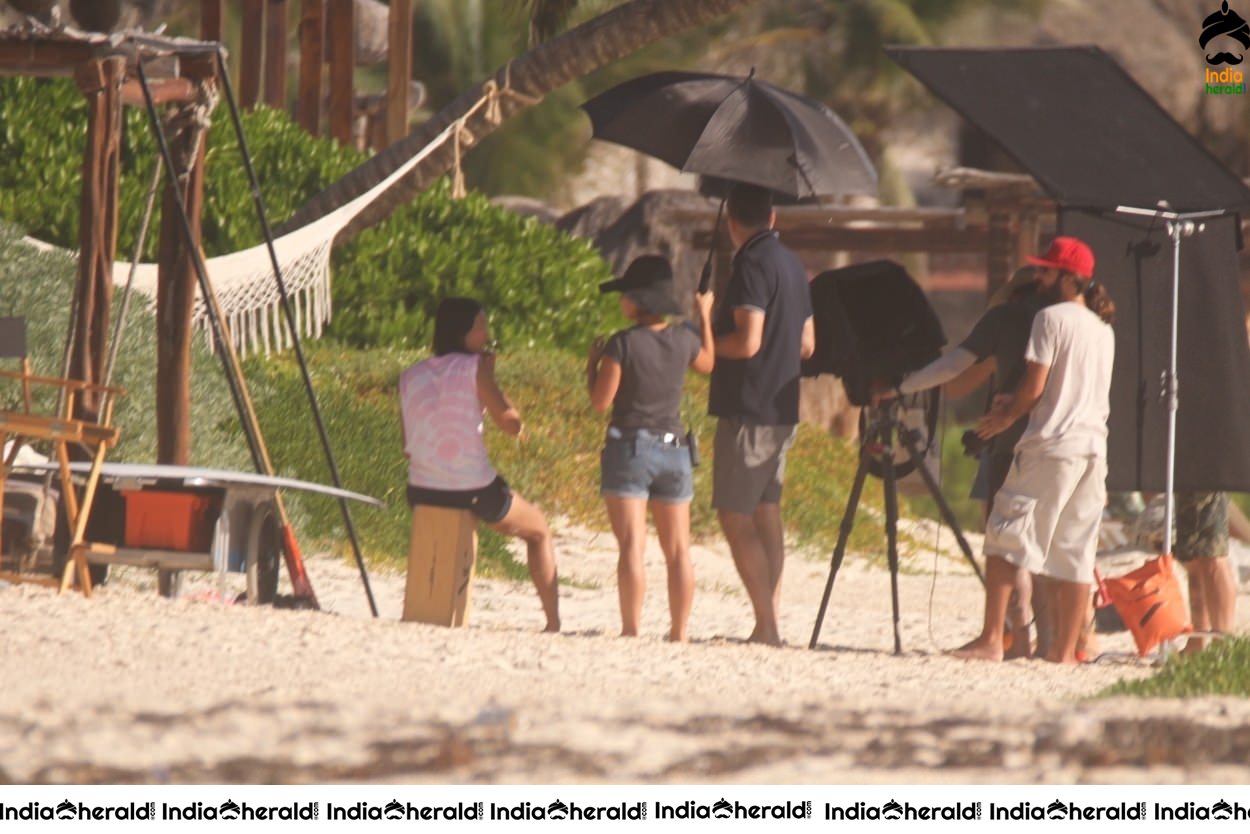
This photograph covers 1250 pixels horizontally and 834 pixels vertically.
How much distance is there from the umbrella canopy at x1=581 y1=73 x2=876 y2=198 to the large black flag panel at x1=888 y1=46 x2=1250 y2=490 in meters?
0.53

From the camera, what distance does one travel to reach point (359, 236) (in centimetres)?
1416

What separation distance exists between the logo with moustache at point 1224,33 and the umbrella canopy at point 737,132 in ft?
69.3

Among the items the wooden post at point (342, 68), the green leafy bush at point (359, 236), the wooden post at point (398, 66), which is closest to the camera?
the green leafy bush at point (359, 236)

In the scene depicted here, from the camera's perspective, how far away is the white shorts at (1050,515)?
7098 millimetres

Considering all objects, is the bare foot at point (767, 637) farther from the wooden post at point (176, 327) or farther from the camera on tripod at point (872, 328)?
the wooden post at point (176, 327)

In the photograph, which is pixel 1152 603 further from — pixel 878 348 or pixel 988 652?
pixel 878 348

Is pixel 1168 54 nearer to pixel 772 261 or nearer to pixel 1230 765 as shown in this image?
pixel 772 261

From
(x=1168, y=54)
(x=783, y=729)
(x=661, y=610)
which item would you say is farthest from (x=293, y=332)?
(x=1168, y=54)

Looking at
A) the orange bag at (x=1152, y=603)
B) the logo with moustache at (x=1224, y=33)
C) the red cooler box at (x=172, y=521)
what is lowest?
the orange bag at (x=1152, y=603)

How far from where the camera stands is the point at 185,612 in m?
6.79

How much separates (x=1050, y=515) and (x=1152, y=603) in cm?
63

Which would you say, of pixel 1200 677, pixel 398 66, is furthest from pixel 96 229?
pixel 398 66

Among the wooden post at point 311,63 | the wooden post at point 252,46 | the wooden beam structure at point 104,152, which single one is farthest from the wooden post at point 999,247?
the wooden beam structure at point 104,152

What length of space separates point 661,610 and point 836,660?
283 centimetres
